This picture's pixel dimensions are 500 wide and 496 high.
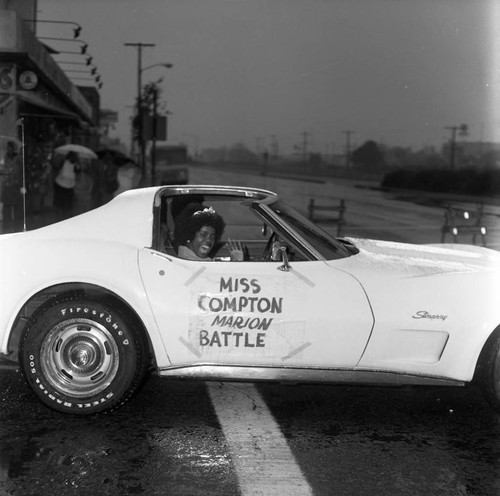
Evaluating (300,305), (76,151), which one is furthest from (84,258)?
(76,151)

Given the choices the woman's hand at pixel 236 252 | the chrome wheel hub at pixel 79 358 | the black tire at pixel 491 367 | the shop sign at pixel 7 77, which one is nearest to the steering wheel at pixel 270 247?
the woman's hand at pixel 236 252

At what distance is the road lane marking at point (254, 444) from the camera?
3486mm

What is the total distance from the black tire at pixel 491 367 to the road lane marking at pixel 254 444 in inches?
45.0

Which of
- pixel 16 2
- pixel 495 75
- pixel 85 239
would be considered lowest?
pixel 85 239

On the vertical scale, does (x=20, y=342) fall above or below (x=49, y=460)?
above

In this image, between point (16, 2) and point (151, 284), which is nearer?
point (151, 284)

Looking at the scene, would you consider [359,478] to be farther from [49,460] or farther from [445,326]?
[49,460]

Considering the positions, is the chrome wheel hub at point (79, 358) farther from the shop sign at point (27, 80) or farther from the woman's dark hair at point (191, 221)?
the shop sign at point (27, 80)

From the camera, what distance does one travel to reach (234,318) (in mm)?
4254

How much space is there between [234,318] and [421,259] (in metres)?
1.24

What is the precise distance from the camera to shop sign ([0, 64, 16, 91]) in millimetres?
15109

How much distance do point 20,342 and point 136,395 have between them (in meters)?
0.74

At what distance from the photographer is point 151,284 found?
433 cm

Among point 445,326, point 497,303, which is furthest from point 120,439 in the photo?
point 497,303
